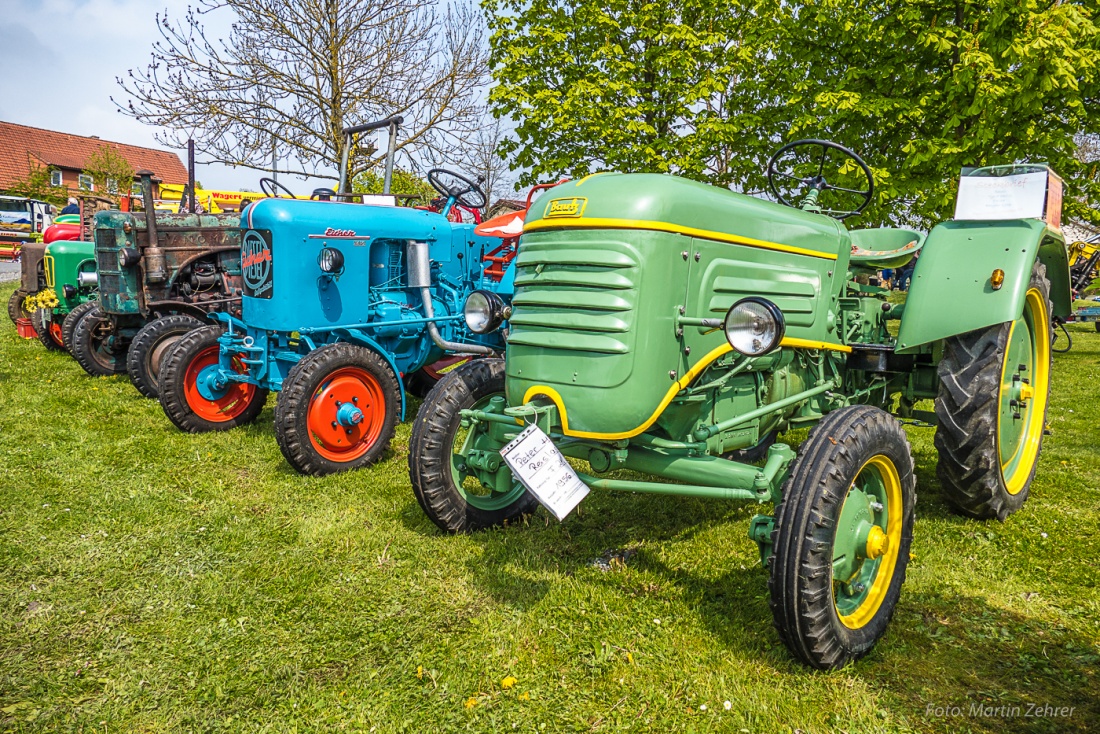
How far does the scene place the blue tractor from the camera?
439 centimetres

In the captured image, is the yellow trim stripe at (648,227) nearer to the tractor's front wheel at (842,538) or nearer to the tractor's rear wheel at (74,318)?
the tractor's front wheel at (842,538)

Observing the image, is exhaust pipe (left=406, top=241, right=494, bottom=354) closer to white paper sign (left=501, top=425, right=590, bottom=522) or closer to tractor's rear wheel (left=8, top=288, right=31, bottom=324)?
white paper sign (left=501, top=425, right=590, bottom=522)

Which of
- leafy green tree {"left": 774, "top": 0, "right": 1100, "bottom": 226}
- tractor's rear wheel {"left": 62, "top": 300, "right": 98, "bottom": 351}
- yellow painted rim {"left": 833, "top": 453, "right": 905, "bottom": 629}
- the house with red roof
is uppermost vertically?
the house with red roof

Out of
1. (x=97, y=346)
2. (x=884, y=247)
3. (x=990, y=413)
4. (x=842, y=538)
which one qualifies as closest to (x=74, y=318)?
(x=97, y=346)

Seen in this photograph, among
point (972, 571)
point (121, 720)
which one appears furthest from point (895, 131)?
point (121, 720)

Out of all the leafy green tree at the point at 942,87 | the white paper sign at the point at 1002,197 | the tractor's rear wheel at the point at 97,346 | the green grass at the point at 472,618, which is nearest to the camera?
the green grass at the point at 472,618

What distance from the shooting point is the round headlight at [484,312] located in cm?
305

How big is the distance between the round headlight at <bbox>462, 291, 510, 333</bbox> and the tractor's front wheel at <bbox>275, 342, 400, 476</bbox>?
1571 mm

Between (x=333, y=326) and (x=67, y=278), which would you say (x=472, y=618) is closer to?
(x=333, y=326)

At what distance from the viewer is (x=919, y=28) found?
782 cm

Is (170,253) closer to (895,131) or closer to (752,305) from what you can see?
(752,305)

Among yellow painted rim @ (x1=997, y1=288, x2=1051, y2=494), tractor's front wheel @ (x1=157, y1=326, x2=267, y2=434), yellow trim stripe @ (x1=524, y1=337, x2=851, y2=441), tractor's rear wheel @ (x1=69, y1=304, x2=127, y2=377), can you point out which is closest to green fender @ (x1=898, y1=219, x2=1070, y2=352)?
yellow painted rim @ (x1=997, y1=288, x2=1051, y2=494)

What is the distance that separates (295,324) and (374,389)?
2.33ft

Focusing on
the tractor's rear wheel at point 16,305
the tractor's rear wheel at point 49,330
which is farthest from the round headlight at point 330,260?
the tractor's rear wheel at point 16,305
